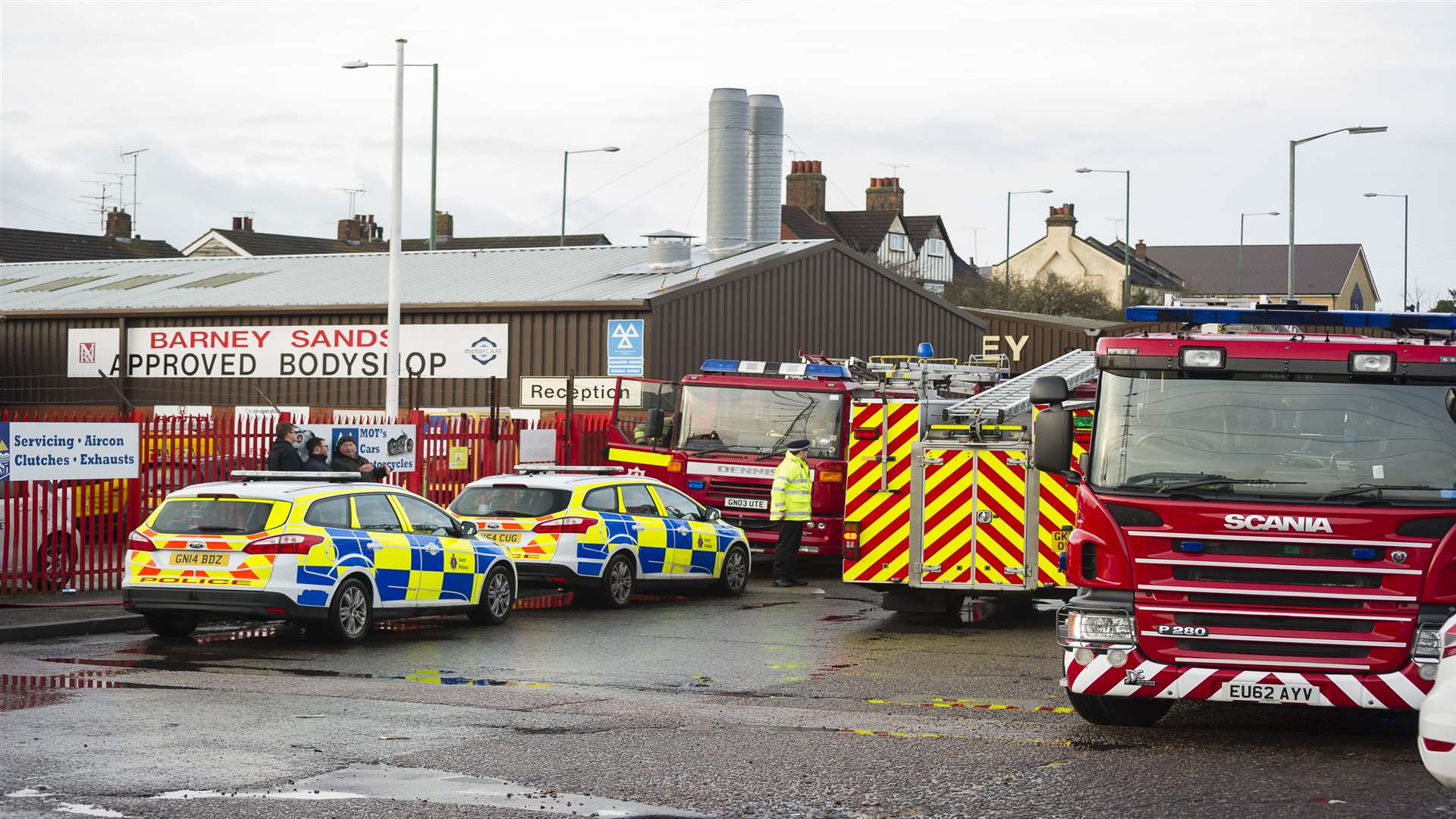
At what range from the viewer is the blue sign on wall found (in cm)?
3181

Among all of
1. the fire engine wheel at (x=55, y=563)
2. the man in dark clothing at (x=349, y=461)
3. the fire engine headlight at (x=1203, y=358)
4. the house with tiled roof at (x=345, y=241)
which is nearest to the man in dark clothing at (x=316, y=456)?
the man in dark clothing at (x=349, y=461)

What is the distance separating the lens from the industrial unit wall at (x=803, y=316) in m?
32.8

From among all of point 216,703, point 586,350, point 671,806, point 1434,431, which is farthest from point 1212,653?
point 586,350

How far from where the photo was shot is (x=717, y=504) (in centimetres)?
2311

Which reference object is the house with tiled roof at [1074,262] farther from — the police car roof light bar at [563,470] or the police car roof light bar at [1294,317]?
the police car roof light bar at [1294,317]

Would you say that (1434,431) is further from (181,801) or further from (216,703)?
(216,703)

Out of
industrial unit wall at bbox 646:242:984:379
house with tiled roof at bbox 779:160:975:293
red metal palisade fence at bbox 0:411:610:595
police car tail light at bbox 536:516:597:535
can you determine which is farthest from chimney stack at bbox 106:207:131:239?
police car tail light at bbox 536:516:597:535

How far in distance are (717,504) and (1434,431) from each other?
14.4 meters

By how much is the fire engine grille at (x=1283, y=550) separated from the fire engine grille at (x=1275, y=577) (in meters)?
0.08

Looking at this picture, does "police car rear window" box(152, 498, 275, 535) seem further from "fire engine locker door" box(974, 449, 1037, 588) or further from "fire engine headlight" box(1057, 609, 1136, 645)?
"fire engine headlight" box(1057, 609, 1136, 645)

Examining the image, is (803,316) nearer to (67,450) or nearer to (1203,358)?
(67,450)

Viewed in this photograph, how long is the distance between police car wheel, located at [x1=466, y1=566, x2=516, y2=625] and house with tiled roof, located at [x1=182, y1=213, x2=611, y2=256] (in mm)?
52265

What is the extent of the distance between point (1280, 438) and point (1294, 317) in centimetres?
123

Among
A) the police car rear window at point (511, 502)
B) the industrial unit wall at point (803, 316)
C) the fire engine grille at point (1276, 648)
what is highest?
the industrial unit wall at point (803, 316)
